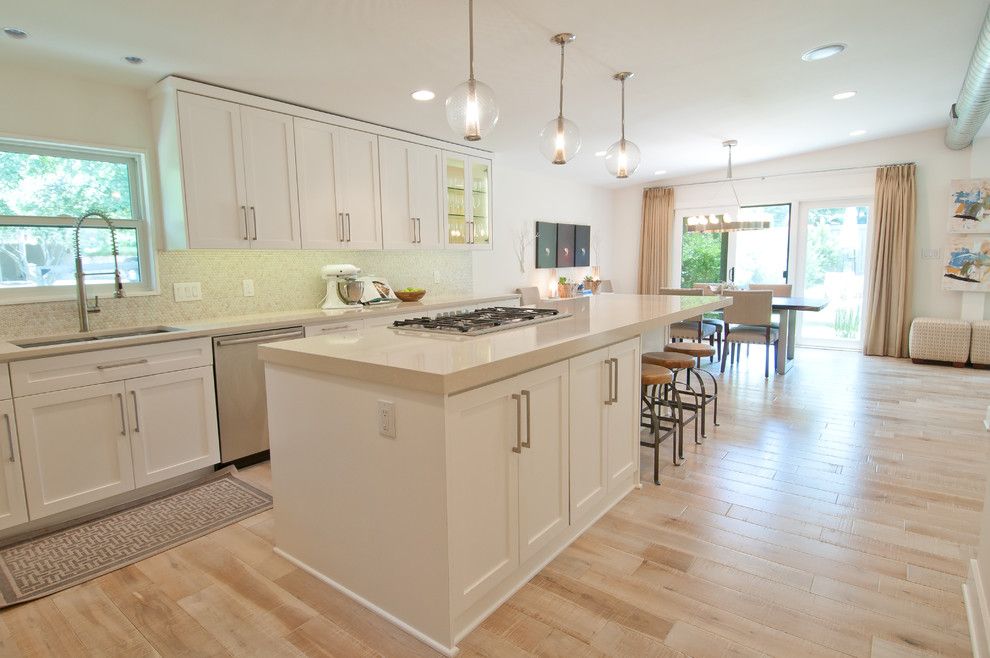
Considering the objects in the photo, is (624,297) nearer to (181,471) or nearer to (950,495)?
(950,495)

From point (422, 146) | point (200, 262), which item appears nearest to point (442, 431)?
point (200, 262)

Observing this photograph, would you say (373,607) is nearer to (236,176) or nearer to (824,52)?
(236,176)

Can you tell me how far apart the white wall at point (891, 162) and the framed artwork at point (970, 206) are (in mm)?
120

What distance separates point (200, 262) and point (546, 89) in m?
2.68

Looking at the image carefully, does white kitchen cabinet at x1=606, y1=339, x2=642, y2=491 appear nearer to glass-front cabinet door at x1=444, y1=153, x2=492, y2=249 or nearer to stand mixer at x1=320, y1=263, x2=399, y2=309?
stand mixer at x1=320, y1=263, x2=399, y2=309

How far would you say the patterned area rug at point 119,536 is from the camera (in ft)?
7.16

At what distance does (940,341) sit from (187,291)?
7.39 meters

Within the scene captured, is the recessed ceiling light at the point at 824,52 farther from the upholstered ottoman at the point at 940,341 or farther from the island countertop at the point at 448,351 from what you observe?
the upholstered ottoman at the point at 940,341

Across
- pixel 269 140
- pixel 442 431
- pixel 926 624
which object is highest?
pixel 269 140

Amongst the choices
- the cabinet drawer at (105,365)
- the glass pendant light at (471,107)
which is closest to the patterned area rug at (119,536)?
the cabinet drawer at (105,365)

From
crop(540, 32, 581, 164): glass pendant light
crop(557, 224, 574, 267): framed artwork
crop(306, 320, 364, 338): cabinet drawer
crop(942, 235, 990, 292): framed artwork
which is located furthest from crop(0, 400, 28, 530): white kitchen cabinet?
crop(942, 235, 990, 292): framed artwork

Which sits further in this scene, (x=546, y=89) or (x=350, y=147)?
(x=350, y=147)

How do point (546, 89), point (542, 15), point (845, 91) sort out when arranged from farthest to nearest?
point (845, 91) < point (546, 89) < point (542, 15)

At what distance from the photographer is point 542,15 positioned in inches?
106
